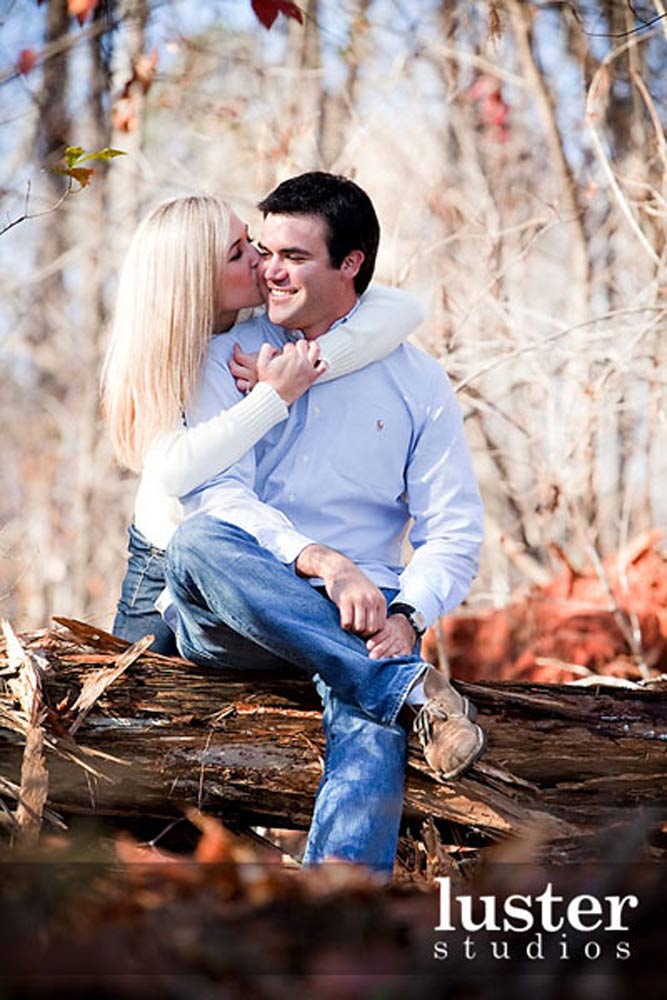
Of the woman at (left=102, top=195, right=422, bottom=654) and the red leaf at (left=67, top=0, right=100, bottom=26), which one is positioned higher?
the red leaf at (left=67, top=0, right=100, bottom=26)

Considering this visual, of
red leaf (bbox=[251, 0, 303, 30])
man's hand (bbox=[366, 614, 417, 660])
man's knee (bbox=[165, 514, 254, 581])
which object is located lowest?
man's hand (bbox=[366, 614, 417, 660])

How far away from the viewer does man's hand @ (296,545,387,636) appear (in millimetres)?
2611

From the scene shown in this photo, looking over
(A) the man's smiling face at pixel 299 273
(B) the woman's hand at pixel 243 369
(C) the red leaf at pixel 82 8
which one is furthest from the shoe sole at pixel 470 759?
(C) the red leaf at pixel 82 8

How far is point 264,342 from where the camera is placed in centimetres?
317

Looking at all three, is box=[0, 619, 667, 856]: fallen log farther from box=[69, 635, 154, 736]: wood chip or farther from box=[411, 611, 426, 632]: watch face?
box=[411, 611, 426, 632]: watch face

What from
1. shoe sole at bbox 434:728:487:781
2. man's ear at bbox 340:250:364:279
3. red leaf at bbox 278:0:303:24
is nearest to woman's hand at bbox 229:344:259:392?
man's ear at bbox 340:250:364:279

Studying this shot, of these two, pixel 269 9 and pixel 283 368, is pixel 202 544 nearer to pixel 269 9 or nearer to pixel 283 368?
pixel 283 368

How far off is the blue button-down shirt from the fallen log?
1.20ft

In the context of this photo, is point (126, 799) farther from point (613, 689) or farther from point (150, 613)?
point (613, 689)

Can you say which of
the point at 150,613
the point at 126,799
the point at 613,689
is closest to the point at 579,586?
the point at 613,689

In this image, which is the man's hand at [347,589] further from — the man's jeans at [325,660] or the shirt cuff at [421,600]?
the shirt cuff at [421,600]

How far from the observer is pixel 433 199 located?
17.4 ft

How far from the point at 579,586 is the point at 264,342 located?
2.03 meters

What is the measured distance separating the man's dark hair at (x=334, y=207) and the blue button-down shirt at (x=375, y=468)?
0.29m
